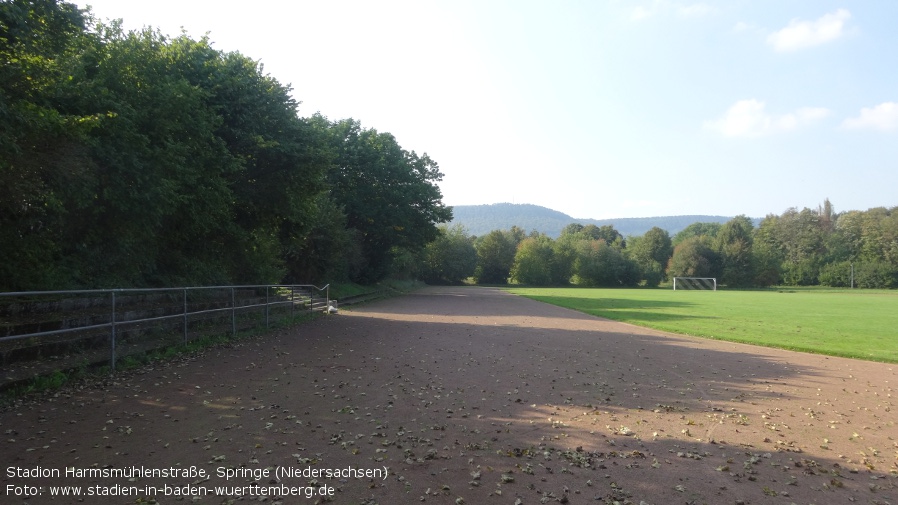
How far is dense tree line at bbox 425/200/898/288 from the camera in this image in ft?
308

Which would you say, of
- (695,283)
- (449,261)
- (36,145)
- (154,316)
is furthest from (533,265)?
(36,145)

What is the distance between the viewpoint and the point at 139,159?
38.7ft

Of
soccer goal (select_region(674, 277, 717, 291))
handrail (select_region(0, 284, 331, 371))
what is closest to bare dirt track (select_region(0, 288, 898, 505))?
handrail (select_region(0, 284, 331, 371))

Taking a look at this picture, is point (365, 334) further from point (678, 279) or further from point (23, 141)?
point (678, 279)

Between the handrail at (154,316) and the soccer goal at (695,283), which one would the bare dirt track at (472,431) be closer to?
the handrail at (154,316)

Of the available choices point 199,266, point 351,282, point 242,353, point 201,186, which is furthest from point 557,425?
point 351,282

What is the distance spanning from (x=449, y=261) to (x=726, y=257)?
50674 millimetres

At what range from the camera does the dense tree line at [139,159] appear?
932 centimetres

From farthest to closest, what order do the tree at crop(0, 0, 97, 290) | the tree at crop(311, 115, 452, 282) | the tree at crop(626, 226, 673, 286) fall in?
1. the tree at crop(626, 226, 673, 286)
2. the tree at crop(311, 115, 452, 282)
3. the tree at crop(0, 0, 97, 290)

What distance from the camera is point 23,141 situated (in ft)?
29.4

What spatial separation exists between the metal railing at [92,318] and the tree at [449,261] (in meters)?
72.7

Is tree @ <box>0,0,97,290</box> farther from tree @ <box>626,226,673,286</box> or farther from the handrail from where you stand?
tree @ <box>626,226,673,286</box>

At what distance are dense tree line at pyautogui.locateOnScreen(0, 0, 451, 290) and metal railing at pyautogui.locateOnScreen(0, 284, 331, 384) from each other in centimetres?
86

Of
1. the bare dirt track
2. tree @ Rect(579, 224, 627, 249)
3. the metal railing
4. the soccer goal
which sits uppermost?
tree @ Rect(579, 224, 627, 249)
